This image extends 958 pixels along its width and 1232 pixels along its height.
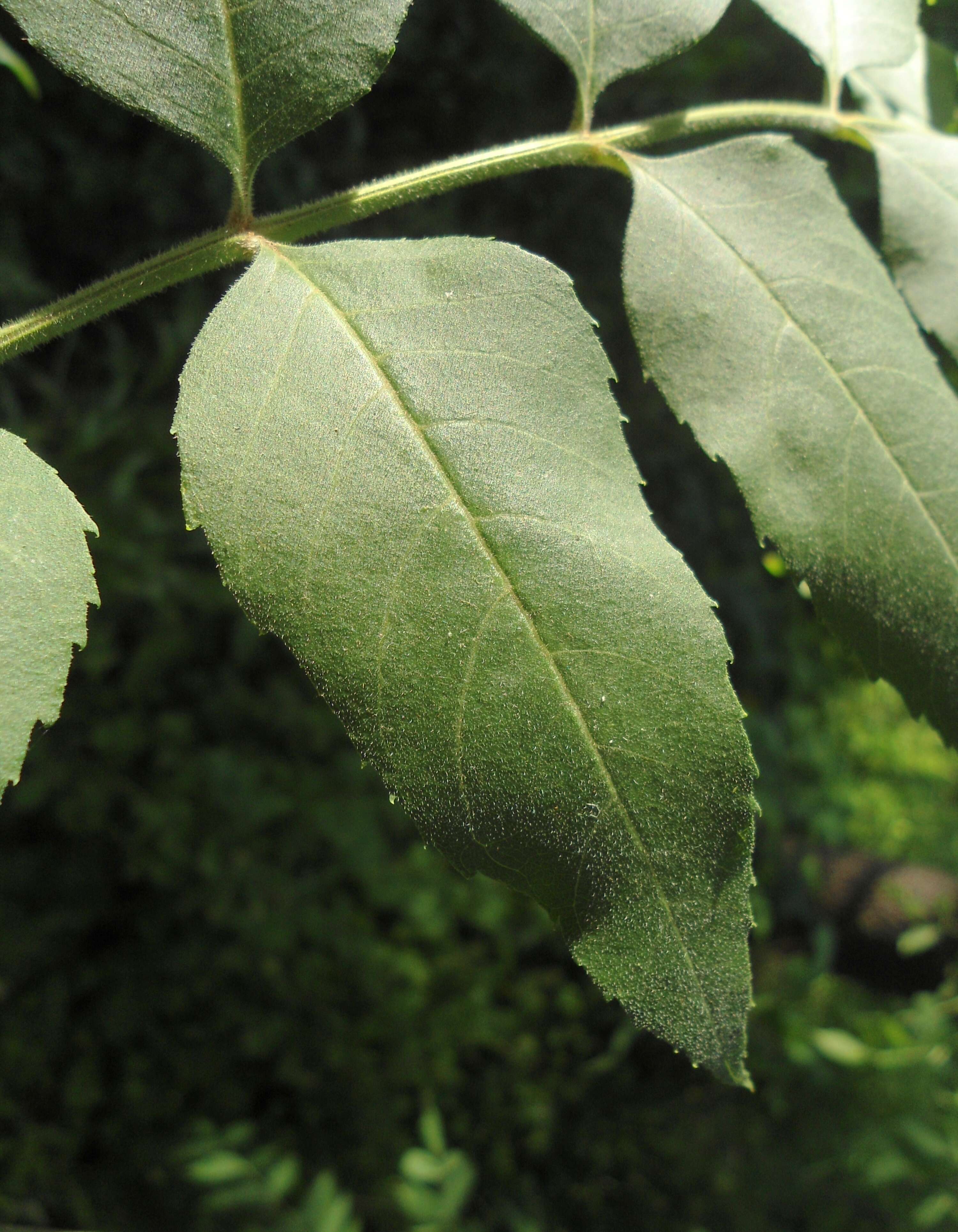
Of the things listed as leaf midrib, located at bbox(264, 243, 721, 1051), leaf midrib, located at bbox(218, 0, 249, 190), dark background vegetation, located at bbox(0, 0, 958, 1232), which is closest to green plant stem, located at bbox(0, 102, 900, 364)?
leaf midrib, located at bbox(218, 0, 249, 190)

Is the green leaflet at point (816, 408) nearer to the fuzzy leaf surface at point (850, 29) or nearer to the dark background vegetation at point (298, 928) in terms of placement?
the fuzzy leaf surface at point (850, 29)

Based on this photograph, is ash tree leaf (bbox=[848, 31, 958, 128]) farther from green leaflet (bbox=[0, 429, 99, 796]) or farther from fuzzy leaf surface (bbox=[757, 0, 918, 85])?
green leaflet (bbox=[0, 429, 99, 796])

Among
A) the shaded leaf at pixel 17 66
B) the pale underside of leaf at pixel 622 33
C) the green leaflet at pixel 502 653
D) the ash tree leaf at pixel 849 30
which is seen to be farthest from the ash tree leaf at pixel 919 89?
the shaded leaf at pixel 17 66

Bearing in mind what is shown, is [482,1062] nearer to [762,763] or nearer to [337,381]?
[762,763]

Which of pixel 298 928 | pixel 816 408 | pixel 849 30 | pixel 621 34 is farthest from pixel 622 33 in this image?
pixel 298 928

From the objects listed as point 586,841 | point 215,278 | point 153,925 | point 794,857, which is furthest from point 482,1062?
point 586,841

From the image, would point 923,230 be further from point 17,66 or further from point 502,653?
point 17,66
